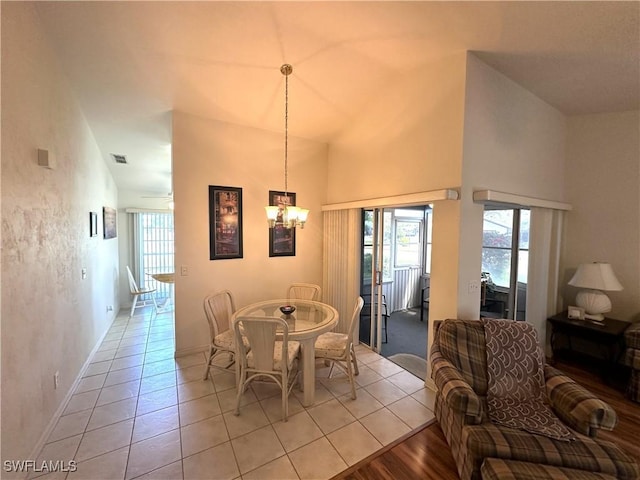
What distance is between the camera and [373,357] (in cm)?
342

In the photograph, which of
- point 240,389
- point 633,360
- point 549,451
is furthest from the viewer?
point 633,360

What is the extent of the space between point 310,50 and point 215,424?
138 inches

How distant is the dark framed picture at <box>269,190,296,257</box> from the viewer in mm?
3969

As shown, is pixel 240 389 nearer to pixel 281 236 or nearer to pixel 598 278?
pixel 281 236

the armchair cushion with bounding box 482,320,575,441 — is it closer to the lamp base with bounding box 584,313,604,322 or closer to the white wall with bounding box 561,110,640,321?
the lamp base with bounding box 584,313,604,322

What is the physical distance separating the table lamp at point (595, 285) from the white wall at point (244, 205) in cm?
343

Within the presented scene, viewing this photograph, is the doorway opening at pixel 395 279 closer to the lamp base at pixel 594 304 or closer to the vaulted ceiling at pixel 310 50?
the vaulted ceiling at pixel 310 50

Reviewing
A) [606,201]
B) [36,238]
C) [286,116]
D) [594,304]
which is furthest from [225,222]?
[606,201]

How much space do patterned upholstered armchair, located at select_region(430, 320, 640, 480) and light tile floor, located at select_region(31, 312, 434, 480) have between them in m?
0.60

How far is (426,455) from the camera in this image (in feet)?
6.33

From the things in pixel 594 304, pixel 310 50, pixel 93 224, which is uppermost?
pixel 310 50

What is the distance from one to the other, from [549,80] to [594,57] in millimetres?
401

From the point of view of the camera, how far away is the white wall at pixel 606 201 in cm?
308

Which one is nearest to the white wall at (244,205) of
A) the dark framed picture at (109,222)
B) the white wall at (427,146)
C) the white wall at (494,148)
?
the white wall at (427,146)
